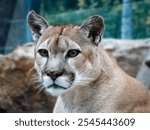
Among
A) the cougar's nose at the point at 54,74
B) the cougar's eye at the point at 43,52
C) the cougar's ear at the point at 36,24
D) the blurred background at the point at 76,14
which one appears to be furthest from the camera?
the blurred background at the point at 76,14

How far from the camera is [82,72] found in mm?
3197

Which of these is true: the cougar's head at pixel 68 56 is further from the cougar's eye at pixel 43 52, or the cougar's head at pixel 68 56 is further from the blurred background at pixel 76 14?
the blurred background at pixel 76 14

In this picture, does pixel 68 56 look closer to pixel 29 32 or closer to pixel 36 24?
pixel 36 24

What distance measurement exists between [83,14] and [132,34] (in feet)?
1.05

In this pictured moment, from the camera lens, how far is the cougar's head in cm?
313

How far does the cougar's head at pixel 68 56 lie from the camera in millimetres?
3135

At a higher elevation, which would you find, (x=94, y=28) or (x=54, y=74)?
(x=94, y=28)

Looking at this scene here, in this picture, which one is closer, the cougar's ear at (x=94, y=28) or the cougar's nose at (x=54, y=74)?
the cougar's nose at (x=54, y=74)

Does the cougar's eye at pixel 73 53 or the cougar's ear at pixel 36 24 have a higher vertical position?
the cougar's ear at pixel 36 24

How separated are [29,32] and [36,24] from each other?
539 millimetres

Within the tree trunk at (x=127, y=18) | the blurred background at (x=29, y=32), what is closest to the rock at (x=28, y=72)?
the blurred background at (x=29, y=32)

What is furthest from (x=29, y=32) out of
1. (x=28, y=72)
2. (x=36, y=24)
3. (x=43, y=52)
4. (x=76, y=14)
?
(x=43, y=52)

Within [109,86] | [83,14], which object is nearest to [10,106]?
[83,14]

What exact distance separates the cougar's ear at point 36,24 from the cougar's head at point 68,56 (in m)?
0.04
